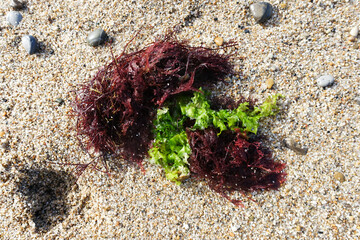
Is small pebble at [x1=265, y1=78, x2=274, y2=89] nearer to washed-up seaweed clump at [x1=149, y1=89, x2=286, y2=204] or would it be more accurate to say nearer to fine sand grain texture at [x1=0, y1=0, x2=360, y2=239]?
fine sand grain texture at [x1=0, y1=0, x2=360, y2=239]

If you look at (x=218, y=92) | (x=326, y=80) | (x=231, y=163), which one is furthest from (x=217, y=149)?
(x=326, y=80)

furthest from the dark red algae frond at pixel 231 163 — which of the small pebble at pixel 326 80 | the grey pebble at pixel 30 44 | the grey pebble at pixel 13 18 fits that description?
the grey pebble at pixel 13 18

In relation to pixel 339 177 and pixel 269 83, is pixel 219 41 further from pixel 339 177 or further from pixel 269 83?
pixel 339 177

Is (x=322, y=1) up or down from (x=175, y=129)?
up

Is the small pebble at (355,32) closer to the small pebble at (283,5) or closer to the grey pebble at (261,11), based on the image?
the small pebble at (283,5)

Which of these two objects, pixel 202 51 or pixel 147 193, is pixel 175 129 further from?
pixel 202 51

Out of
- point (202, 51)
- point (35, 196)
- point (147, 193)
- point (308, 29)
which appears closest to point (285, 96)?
point (308, 29)

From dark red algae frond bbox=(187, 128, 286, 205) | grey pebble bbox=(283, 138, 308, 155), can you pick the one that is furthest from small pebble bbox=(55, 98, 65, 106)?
grey pebble bbox=(283, 138, 308, 155)
